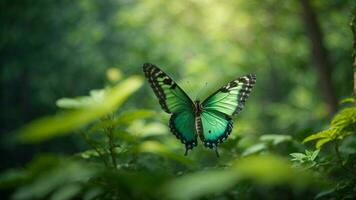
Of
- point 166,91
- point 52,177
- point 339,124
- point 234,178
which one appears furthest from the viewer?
point 166,91

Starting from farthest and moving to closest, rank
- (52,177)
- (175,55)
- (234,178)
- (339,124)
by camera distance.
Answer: (175,55)
(339,124)
(52,177)
(234,178)

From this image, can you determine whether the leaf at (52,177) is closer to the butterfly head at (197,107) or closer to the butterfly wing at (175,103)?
the butterfly wing at (175,103)

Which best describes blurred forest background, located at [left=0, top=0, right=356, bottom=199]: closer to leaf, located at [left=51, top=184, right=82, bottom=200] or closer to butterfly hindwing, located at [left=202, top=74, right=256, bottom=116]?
butterfly hindwing, located at [left=202, top=74, right=256, bottom=116]

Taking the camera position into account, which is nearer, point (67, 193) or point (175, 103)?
point (67, 193)

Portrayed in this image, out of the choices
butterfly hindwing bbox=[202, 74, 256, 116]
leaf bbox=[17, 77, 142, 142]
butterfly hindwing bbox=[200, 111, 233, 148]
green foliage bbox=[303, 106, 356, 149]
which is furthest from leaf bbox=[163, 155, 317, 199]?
butterfly hindwing bbox=[202, 74, 256, 116]

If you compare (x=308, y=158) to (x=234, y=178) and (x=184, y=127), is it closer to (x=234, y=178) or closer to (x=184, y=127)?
(x=234, y=178)

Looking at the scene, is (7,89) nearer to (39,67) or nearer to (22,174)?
(39,67)

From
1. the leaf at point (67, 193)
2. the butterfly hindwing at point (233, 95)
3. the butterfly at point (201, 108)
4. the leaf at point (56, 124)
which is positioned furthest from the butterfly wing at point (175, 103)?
the leaf at point (56, 124)

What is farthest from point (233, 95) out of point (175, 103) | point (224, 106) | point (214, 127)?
point (175, 103)
